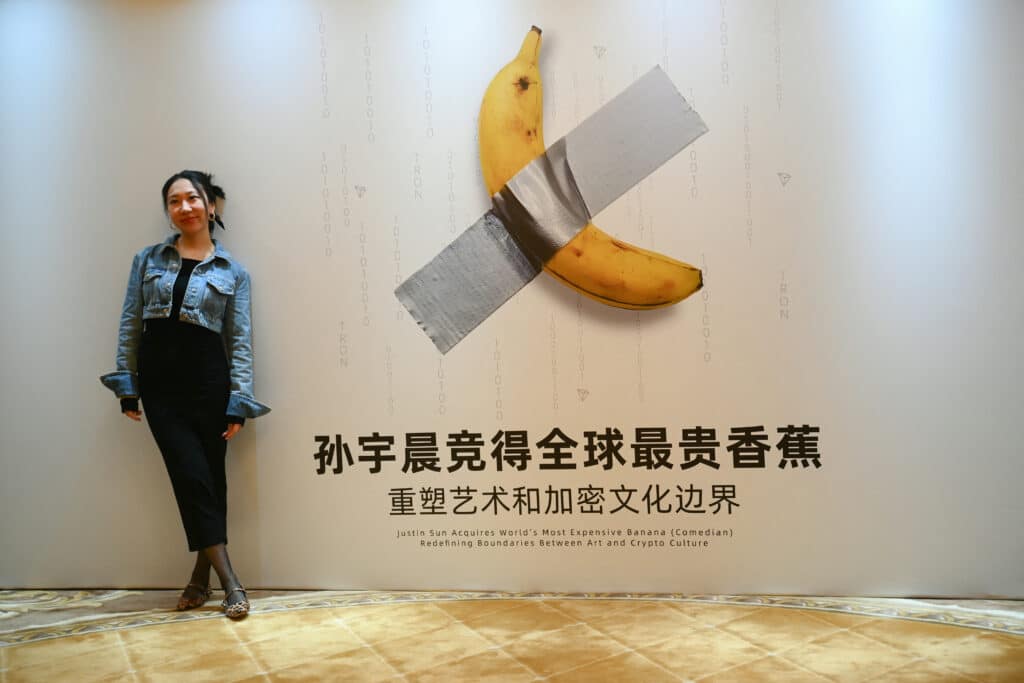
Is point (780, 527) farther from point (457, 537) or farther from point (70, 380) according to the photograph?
point (70, 380)

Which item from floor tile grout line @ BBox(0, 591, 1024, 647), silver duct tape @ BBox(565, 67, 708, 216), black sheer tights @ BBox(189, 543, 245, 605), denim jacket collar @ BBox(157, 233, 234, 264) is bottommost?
floor tile grout line @ BBox(0, 591, 1024, 647)

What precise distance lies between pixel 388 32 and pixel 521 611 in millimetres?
1721

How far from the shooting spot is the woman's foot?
2.55 meters

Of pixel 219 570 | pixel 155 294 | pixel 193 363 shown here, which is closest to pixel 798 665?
pixel 219 570

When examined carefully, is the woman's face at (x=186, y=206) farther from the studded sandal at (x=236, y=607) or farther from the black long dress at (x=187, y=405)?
the studded sandal at (x=236, y=607)

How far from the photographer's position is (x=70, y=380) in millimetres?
2793

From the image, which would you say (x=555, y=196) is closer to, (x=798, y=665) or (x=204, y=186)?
(x=204, y=186)

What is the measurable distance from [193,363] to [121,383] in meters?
0.23

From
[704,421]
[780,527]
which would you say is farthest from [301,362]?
[780,527]

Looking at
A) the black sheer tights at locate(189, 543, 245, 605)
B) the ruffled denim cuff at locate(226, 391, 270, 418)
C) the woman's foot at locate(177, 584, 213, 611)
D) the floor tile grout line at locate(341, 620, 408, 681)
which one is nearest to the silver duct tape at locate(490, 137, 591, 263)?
the ruffled denim cuff at locate(226, 391, 270, 418)

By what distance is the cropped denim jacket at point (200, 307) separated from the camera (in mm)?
2555

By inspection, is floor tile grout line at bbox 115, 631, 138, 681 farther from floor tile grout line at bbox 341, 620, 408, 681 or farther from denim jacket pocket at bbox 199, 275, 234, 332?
denim jacket pocket at bbox 199, 275, 234, 332

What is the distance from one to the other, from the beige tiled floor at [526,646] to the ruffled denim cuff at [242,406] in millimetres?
561

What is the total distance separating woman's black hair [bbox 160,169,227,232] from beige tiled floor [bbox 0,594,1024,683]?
118cm
